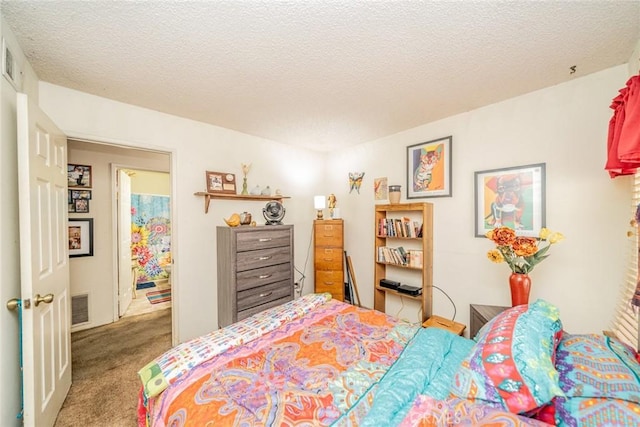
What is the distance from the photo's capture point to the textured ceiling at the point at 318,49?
1.24 meters

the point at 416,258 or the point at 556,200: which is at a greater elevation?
the point at 556,200

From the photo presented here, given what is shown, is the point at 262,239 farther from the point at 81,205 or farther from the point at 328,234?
the point at 81,205

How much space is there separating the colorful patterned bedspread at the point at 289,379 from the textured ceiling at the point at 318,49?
177cm

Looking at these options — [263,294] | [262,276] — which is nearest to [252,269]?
[262,276]

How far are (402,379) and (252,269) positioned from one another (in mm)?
1944

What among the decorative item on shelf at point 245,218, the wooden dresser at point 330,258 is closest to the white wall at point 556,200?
the wooden dresser at point 330,258

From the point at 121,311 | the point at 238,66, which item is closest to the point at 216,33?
the point at 238,66

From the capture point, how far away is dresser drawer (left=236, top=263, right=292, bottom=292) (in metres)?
2.62

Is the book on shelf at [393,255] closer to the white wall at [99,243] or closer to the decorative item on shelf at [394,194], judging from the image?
the decorative item on shelf at [394,194]

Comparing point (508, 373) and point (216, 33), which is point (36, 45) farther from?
point (508, 373)

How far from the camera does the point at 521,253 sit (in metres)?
1.73

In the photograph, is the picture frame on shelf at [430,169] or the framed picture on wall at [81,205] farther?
the framed picture on wall at [81,205]

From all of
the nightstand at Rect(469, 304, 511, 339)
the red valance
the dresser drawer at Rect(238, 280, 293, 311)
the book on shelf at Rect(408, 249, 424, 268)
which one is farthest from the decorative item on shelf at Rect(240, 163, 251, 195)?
the red valance

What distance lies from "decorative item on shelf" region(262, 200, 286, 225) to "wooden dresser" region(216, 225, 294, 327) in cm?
16
